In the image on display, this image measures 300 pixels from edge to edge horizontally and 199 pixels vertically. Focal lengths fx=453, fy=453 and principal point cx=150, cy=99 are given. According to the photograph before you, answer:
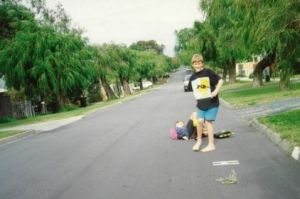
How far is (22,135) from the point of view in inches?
734

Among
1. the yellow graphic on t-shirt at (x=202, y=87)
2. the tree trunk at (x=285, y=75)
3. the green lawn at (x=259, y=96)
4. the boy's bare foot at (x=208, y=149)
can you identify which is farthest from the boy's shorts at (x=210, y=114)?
the green lawn at (x=259, y=96)

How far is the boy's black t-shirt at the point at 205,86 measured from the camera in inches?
364

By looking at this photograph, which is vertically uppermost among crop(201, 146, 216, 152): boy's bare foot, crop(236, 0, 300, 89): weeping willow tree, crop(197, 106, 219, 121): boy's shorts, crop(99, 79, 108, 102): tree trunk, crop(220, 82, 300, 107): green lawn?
crop(236, 0, 300, 89): weeping willow tree

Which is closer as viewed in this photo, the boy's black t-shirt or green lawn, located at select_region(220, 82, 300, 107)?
the boy's black t-shirt

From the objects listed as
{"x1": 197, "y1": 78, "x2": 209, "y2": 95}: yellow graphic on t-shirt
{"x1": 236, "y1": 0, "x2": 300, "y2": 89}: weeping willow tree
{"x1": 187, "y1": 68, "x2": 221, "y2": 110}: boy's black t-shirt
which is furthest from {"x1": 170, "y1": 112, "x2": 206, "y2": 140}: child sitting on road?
{"x1": 236, "y1": 0, "x2": 300, "y2": 89}: weeping willow tree

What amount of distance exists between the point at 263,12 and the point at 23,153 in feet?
25.2

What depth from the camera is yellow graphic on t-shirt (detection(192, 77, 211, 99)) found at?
925 cm

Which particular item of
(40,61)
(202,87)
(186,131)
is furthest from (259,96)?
(40,61)

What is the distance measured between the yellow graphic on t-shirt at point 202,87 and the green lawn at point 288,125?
1877mm

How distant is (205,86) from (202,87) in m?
0.07

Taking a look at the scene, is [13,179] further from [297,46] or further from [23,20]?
[23,20]

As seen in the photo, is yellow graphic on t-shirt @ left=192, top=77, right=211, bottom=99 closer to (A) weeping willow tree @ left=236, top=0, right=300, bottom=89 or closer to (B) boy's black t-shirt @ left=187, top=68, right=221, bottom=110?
(B) boy's black t-shirt @ left=187, top=68, right=221, bottom=110

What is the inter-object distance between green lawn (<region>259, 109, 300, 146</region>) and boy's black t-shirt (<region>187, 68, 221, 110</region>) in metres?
1.68

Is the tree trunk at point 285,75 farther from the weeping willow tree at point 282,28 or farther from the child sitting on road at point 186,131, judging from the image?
the child sitting on road at point 186,131
